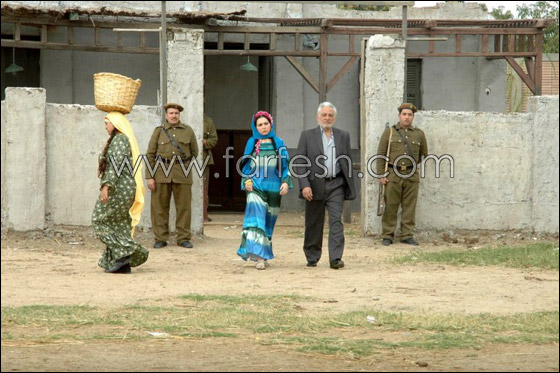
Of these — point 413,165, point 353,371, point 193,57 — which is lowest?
point 353,371

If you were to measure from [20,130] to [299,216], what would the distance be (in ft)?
21.6

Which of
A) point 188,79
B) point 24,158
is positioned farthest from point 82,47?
point 24,158

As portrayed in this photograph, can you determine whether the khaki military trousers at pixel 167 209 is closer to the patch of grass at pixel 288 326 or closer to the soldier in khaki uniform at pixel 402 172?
the soldier in khaki uniform at pixel 402 172

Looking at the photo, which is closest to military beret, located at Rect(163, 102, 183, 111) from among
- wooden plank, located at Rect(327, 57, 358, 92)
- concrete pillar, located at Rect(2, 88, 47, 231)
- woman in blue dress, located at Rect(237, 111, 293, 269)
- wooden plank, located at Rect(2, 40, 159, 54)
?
concrete pillar, located at Rect(2, 88, 47, 231)

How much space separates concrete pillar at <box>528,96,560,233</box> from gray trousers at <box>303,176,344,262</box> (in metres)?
4.08

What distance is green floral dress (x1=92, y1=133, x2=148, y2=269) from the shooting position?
1080 centimetres

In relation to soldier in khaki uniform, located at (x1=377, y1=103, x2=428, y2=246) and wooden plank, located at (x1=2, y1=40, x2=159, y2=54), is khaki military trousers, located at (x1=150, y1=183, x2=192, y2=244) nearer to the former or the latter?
soldier in khaki uniform, located at (x1=377, y1=103, x2=428, y2=246)

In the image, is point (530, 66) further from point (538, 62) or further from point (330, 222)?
point (330, 222)

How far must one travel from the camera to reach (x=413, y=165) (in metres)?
14.2

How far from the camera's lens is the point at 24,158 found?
1364 centimetres

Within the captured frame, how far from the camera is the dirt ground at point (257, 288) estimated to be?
672 cm

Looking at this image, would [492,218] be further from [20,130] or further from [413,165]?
[20,130]

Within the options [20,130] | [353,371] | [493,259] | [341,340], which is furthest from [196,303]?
[20,130]

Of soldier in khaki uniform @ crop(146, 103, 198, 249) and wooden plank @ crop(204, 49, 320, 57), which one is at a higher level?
wooden plank @ crop(204, 49, 320, 57)
